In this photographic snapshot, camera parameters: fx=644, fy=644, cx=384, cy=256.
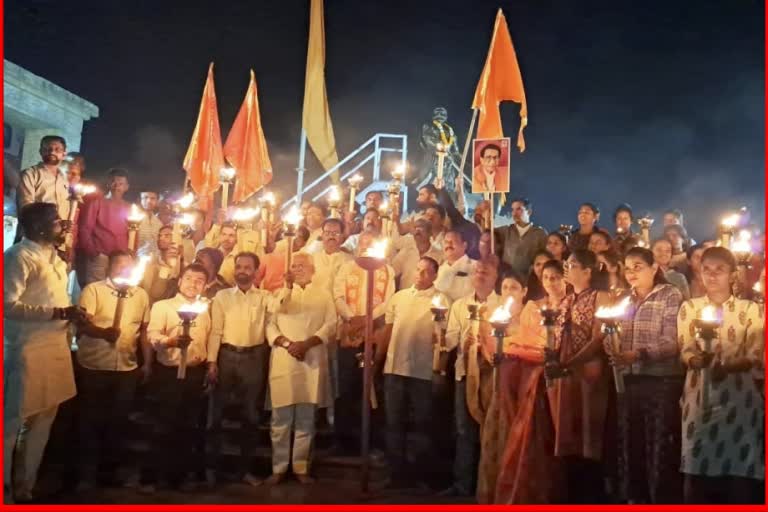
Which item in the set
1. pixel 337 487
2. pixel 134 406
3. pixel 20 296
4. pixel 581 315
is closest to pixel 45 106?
pixel 134 406

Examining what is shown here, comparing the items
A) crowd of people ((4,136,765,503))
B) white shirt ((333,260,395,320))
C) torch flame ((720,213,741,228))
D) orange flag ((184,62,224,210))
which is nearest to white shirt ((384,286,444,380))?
crowd of people ((4,136,765,503))

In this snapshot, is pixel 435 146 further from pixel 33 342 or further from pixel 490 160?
pixel 33 342

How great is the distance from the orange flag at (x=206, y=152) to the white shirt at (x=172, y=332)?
5.63 m

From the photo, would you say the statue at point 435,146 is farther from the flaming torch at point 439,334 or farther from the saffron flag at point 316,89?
the flaming torch at point 439,334

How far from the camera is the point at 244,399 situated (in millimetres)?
6473

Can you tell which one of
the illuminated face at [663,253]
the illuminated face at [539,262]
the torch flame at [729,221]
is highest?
the torch flame at [729,221]

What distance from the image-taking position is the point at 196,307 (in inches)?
228

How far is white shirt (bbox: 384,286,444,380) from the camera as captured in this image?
6.42m

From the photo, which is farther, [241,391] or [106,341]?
[241,391]

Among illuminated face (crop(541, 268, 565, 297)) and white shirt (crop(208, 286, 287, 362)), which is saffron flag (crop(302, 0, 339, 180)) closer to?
white shirt (crop(208, 286, 287, 362))

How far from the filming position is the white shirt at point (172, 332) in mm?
6395

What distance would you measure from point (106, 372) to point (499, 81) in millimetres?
6444

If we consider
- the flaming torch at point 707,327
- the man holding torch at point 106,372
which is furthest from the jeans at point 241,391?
the flaming torch at point 707,327

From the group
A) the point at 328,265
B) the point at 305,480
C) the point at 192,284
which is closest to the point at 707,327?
the point at 305,480
